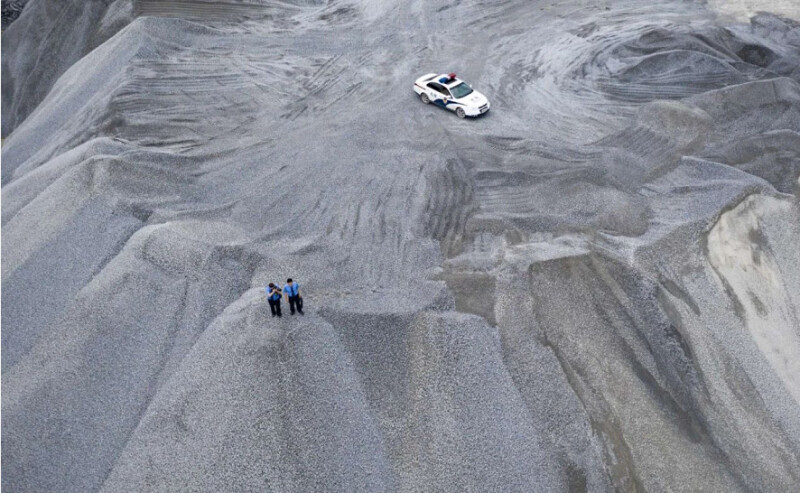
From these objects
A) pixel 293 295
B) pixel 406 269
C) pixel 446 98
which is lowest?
pixel 406 269

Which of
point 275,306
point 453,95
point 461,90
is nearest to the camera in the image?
point 275,306

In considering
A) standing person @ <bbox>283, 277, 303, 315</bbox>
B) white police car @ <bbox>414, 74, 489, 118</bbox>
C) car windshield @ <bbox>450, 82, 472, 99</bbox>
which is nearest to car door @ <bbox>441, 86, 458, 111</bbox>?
white police car @ <bbox>414, 74, 489, 118</bbox>

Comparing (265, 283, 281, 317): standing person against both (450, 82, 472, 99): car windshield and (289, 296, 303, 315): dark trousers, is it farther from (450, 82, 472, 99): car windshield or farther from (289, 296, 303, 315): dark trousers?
(450, 82, 472, 99): car windshield

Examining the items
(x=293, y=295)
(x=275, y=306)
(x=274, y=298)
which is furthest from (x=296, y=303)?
(x=274, y=298)

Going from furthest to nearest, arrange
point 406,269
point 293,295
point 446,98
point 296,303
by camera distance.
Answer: point 446,98 → point 406,269 → point 296,303 → point 293,295

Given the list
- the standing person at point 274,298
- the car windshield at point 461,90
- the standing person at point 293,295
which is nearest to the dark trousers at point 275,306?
the standing person at point 274,298

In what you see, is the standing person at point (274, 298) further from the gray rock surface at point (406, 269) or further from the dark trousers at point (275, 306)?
the gray rock surface at point (406, 269)

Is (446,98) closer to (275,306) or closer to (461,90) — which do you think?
(461,90)

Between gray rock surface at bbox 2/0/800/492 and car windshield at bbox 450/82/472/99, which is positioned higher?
car windshield at bbox 450/82/472/99
